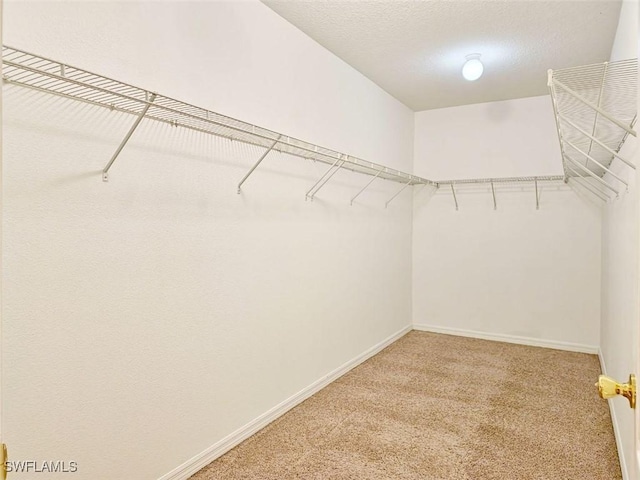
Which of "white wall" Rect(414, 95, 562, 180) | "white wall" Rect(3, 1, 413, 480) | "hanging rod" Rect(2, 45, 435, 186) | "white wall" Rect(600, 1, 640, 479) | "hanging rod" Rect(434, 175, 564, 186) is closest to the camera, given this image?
"hanging rod" Rect(2, 45, 435, 186)

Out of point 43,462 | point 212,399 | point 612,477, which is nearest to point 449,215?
point 612,477

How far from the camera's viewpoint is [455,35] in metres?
2.88

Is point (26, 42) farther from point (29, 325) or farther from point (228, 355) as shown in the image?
point (228, 355)

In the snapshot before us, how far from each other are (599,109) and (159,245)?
1.68 metres

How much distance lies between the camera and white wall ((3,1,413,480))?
147 cm

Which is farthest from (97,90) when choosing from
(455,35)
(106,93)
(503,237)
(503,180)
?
(503,237)

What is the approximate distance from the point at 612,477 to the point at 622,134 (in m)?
1.58

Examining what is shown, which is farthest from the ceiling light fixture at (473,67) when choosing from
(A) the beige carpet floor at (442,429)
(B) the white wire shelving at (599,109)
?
(A) the beige carpet floor at (442,429)

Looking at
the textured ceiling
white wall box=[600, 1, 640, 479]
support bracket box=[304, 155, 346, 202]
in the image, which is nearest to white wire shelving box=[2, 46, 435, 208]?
support bracket box=[304, 155, 346, 202]

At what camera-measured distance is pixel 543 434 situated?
8.01 feet

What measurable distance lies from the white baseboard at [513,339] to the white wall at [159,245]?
188 centimetres

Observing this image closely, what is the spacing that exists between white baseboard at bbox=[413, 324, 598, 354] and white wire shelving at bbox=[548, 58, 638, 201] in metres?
1.50

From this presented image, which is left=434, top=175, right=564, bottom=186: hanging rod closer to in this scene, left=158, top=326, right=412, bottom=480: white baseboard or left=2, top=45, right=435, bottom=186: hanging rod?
left=158, top=326, right=412, bottom=480: white baseboard

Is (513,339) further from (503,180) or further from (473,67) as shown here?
(473,67)
